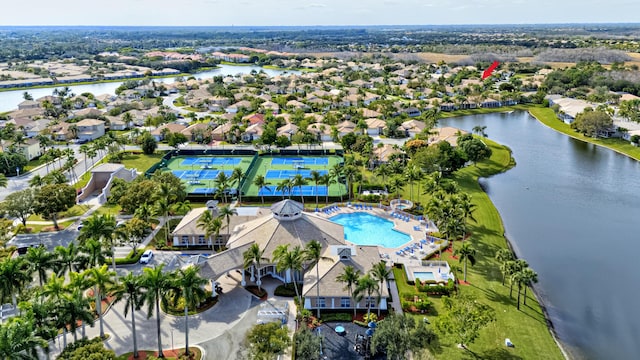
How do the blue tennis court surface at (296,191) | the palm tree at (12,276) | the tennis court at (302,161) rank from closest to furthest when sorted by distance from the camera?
the palm tree at (12,276), the blue tennis court surface at (296,191), the tennis court at (302,161)

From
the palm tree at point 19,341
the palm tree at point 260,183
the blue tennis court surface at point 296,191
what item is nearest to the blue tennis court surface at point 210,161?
the palm tree at point 260,183

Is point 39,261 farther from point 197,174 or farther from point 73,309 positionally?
point 197,174

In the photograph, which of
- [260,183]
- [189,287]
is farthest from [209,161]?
[189,287]

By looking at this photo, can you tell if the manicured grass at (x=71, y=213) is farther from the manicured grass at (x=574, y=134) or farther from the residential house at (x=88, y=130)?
the manicured grass at (x=574, y=134)

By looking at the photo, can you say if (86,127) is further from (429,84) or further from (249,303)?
(429,84)

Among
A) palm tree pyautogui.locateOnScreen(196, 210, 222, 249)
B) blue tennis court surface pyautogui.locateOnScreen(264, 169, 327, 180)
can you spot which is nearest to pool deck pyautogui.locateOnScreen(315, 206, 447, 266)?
blue tennis court surface pyautogui.locateOnScreen(264, 169, 327, 180)

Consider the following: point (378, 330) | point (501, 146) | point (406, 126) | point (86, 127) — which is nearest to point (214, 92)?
point (86, 127)

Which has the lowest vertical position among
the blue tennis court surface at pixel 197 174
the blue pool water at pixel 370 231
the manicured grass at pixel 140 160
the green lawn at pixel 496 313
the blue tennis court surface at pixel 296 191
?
the green lawn at pixel 496 313

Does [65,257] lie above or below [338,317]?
above
